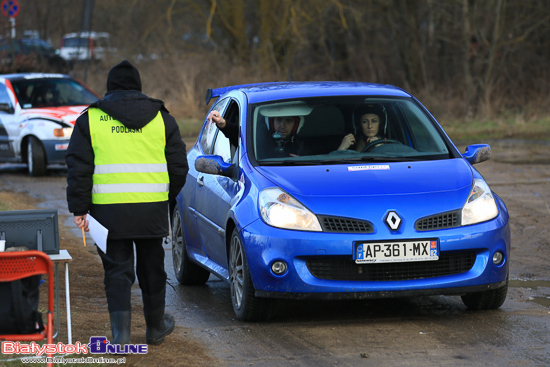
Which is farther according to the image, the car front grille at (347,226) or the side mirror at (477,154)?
the side mirror at (477,154)

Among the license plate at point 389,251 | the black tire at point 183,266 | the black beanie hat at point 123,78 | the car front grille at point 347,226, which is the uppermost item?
the black beanie hat at point 123,78

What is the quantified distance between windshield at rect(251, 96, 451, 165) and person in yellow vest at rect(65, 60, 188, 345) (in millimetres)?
1440

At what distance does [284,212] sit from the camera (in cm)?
631

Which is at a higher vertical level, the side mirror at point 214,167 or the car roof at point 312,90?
the car roof at point 312,90

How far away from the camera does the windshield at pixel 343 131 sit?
714 centimetres

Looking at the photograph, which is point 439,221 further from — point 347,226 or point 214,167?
point 214,167

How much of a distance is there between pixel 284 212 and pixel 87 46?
1098 inches

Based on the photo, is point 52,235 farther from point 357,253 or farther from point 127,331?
point 357,253

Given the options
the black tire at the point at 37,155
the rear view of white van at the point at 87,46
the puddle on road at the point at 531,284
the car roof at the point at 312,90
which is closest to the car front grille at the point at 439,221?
the puddle on road at the point at 531,284

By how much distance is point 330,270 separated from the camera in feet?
20.5

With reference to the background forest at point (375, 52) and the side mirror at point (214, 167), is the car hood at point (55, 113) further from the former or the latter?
the background forest at point (375, 52)

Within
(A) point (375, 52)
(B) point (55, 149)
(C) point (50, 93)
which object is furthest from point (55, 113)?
(A) point (375, 52)

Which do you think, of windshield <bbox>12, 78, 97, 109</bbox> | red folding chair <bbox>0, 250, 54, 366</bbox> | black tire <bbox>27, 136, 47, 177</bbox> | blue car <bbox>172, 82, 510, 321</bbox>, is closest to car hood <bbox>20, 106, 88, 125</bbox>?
windshield <bbox>12, 78, 97, 109</bbox>

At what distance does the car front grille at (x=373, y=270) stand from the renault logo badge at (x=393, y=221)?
0.25 meters
